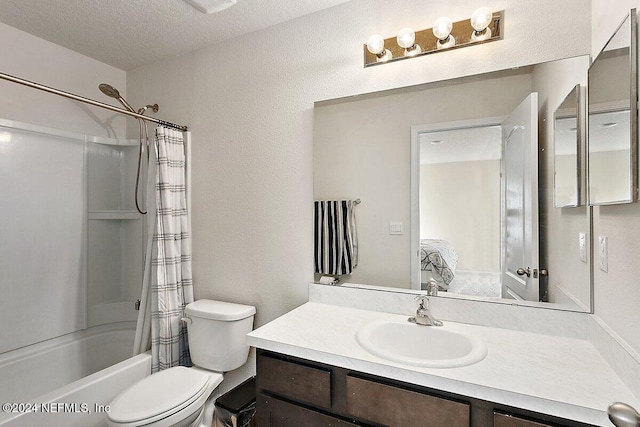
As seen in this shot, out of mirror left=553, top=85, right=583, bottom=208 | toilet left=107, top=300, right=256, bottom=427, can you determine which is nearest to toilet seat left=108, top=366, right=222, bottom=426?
toilet left=107, top=300, right=256, bottom=427

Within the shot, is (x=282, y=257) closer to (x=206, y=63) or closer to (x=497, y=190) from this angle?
(x=497, y=190)

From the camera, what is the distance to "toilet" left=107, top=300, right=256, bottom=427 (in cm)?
143

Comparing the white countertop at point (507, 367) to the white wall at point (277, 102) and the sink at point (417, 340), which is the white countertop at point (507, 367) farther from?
the white wall at point (277, 102)

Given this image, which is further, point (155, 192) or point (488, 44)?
point (155, 192)

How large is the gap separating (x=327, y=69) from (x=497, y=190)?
1090 millimetres

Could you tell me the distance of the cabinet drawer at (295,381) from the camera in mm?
1188

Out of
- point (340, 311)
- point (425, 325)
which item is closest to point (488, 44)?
point (425, 325)

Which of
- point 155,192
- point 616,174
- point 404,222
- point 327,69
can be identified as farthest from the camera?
point 155,192

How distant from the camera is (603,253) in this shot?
1.11 metres

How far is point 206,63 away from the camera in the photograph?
225 cm

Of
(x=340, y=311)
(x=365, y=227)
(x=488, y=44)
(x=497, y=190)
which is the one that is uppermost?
(x=488, y=44)

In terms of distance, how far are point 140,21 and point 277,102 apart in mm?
961

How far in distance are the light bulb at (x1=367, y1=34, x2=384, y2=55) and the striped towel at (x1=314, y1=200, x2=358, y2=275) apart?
76cm

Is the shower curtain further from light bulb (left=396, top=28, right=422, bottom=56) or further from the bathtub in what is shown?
light bulb (left=396, top=28, right=422, bottom=56)
